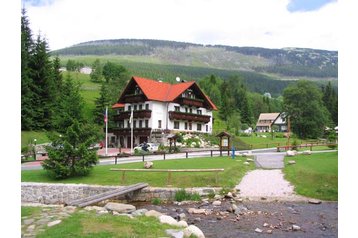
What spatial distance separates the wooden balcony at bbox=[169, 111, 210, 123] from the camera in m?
44.0

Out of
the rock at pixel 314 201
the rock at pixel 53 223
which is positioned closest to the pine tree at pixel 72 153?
A: the rock at pixel 53 223

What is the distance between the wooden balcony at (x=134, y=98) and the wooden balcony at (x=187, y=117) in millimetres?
3840

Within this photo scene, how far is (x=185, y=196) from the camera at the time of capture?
Answer: 16359 millimetres

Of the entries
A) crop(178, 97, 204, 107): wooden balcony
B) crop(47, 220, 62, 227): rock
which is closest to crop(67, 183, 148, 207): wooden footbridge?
crop(47, 220, 62, 227): rock

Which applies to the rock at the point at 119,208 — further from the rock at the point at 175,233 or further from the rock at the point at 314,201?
the rock at the point at 314,201

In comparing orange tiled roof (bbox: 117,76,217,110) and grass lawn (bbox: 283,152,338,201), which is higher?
orange tiled roof (bbox: 117,76,217,110)

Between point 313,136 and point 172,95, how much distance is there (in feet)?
83.0

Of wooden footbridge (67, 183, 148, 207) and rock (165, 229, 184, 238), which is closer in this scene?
rock (165, 229, 184, 238)

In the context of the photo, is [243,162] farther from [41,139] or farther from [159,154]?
[41,139]

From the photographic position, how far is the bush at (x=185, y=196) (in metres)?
16.2

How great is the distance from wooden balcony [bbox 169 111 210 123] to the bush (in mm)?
27707

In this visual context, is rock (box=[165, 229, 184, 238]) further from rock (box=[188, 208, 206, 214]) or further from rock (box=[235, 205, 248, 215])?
rock (box=[235, 205, 248, 215])

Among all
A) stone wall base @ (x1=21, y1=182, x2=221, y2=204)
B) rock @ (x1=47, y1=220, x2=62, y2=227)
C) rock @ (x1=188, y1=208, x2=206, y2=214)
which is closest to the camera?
→ rock @ (x1=47, y1=220, x2=62, y2=227)
